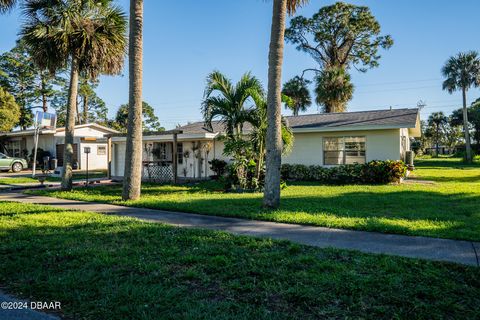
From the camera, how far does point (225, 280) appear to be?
4180 millimetres

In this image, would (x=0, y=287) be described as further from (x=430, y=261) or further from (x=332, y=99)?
(x=332, y=99)

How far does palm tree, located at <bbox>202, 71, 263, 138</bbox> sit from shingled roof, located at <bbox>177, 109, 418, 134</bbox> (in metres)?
2.26

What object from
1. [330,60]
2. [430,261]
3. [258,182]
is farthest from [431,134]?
[430,261]

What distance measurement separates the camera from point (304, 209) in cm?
884

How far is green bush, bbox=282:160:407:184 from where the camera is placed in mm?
14961

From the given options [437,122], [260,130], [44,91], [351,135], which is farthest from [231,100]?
[437,122]

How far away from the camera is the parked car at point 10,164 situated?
25750 mm

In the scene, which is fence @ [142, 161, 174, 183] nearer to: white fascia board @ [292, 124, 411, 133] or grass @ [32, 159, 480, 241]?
grass @ [32, 159, 480, 241]

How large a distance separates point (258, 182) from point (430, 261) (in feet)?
28.6

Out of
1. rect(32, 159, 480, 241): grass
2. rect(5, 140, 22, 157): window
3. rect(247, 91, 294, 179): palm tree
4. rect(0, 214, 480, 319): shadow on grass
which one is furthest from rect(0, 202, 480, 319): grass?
rect(5, 140, 22, 157): window

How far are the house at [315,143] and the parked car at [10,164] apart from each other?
10597mm

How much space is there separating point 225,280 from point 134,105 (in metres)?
8.09

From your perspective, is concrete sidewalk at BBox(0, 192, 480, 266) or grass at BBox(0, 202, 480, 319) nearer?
grass at BBox(0, 202, 480, 319)

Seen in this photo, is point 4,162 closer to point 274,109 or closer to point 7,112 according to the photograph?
point 7,112
